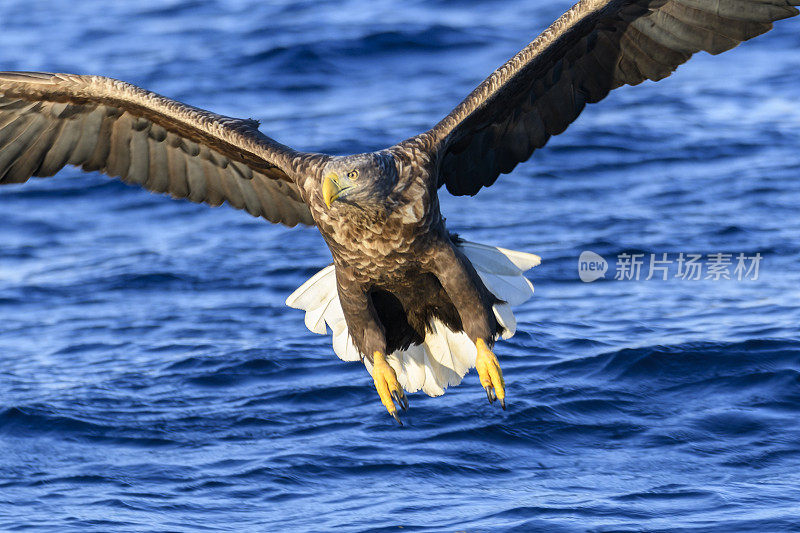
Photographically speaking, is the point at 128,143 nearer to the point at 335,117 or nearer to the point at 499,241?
the point at 499,241

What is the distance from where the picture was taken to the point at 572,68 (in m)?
6.64

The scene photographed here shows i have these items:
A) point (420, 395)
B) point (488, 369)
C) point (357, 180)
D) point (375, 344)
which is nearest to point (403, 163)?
point (357, 180)

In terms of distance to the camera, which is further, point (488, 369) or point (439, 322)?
point (439, 322)

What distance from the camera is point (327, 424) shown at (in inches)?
307

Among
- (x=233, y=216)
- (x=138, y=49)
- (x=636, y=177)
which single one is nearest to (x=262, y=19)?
(x=138, y=49)

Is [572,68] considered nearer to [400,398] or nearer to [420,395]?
[400,398]

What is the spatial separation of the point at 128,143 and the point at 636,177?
18.8 feet

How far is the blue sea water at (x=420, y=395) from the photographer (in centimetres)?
691

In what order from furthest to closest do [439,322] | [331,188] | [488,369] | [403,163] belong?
[439,322] < [488,369] < [403,163] < [331,188]

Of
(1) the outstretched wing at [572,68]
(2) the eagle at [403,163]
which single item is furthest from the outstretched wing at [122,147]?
(1) the outstretched wing at [572,68]

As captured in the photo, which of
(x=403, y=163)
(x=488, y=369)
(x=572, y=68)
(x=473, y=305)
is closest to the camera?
(x=403, y=163)

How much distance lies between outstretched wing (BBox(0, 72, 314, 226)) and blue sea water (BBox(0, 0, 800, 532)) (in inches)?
61.8

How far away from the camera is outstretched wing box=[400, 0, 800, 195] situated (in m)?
6.13

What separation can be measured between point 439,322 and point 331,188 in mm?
1524
